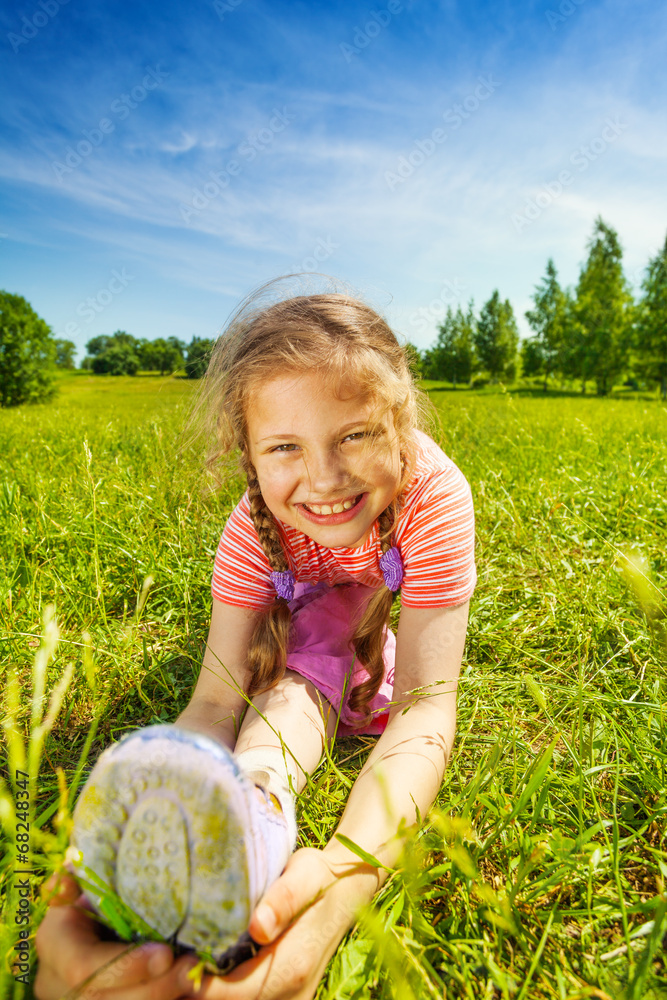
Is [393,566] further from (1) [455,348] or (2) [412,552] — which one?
(1) [455,348]

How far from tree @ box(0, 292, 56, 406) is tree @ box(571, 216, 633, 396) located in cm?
3019

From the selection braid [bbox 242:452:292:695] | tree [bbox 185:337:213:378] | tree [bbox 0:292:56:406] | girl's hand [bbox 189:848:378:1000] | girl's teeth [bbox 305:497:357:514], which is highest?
tree [bbox 0:292:56:406]

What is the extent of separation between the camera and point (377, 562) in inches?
82.7

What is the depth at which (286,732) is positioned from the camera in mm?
1673

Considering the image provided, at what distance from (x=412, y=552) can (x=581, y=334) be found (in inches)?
1474

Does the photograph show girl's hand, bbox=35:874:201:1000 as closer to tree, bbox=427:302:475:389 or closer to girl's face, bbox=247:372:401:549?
girl's face, bbox=247:372:401:549

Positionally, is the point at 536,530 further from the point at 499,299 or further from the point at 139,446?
the point at 499,299

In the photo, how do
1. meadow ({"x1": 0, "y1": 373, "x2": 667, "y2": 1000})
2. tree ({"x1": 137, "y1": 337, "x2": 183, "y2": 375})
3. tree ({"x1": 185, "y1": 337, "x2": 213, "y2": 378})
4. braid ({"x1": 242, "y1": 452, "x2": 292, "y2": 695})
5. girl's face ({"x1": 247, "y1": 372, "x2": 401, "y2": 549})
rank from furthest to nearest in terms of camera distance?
tree ({"x1": 137, "y1": 337, "x2": 183, "y2": 375})
tree ({"x1": 185, "y1": 337, "x2": 213, "y2": 378})
braid ({"x1": 242, "y1": 452, "x2": 292, "y2": 695})
girl's face ({"x1": 247, "y1": 372, "x2": 401, "y2": 549})
meadow ({"x1": 0, "y1": 373, "x2": 667, "y2": 1000})

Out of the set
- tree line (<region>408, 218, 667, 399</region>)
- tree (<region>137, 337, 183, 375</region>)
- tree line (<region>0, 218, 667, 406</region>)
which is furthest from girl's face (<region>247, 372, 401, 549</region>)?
tree (<region>137, 337, 183, 375</region>)

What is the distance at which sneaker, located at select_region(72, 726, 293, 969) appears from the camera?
2.95 feet

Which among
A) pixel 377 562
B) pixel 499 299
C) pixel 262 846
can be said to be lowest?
pixel 262 846

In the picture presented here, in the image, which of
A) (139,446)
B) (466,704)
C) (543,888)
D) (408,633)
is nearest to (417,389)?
(408,633)

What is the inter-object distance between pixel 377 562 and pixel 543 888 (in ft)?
3.76

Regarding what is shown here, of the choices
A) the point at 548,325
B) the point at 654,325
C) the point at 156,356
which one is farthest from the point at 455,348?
the point at 156,356
